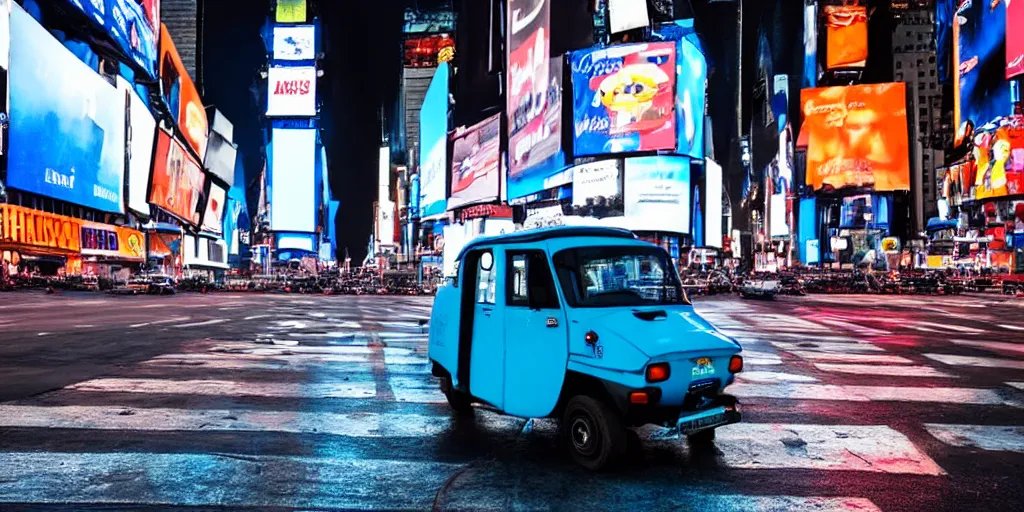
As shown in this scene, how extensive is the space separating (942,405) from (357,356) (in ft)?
29.3

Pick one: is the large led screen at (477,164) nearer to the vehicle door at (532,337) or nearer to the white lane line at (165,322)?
the white lane line at (165,322)

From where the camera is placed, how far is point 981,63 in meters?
74.1

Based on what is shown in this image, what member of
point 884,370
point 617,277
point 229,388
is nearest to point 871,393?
point 884,370

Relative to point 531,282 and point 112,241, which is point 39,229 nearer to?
point 112,241

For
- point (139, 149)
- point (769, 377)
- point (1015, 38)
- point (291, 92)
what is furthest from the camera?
point (291, 92)

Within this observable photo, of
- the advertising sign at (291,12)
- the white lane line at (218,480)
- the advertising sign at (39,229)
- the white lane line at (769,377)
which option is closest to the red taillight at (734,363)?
the white lane line at (218,480)

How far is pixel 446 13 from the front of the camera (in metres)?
180

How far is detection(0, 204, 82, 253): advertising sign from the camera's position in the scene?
43.1 m

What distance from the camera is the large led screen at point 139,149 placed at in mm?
63125

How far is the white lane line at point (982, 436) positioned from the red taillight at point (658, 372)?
3.24 metres

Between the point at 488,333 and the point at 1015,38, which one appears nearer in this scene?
the point at 488,333

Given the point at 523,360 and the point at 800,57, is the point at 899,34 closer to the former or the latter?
the point at 800,57

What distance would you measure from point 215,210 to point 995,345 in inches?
4163

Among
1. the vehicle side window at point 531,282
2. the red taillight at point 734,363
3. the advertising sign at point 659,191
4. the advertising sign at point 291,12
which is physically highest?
the advertising sign at point 291,12
